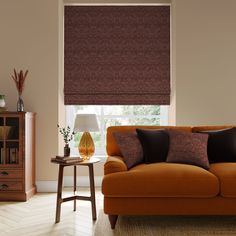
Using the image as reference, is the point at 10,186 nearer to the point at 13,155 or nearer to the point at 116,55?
the point at 13,155

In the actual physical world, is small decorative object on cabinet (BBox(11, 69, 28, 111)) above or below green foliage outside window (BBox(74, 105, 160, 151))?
above

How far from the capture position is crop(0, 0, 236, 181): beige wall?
5191mm

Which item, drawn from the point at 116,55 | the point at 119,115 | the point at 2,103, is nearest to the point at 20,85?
the point at 2,103

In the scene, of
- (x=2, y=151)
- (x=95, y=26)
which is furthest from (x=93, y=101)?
(x=2, y=151)

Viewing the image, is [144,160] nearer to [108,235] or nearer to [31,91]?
[108,235]

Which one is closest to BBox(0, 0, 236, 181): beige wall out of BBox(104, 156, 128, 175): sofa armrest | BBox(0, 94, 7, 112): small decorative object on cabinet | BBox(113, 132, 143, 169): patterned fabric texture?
BBox(0, 94, 7, 112): small decorative object on cabinet

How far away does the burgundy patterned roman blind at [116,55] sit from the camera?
215 inches

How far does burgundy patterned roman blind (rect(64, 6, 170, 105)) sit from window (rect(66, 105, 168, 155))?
9.2 inches

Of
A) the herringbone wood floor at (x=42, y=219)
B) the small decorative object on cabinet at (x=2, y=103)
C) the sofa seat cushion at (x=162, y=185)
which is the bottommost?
the herringbone wood floor at (x=42, y=219)

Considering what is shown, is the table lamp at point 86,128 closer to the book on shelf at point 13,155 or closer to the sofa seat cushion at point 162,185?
the sofa seat cushion at point 162,185

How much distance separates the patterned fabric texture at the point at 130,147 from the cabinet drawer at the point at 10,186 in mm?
1492

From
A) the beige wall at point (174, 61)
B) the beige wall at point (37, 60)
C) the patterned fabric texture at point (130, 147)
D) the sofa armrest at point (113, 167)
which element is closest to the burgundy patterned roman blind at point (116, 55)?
the beige wall at point (174, 61)

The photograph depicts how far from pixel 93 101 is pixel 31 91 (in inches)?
35.2

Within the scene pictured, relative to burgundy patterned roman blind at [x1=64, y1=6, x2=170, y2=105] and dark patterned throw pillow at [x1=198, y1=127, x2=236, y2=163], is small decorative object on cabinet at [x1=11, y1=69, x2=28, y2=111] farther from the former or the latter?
dark patterned throw pillow at [x1=198, y1=127, x2=236, y2=163]
